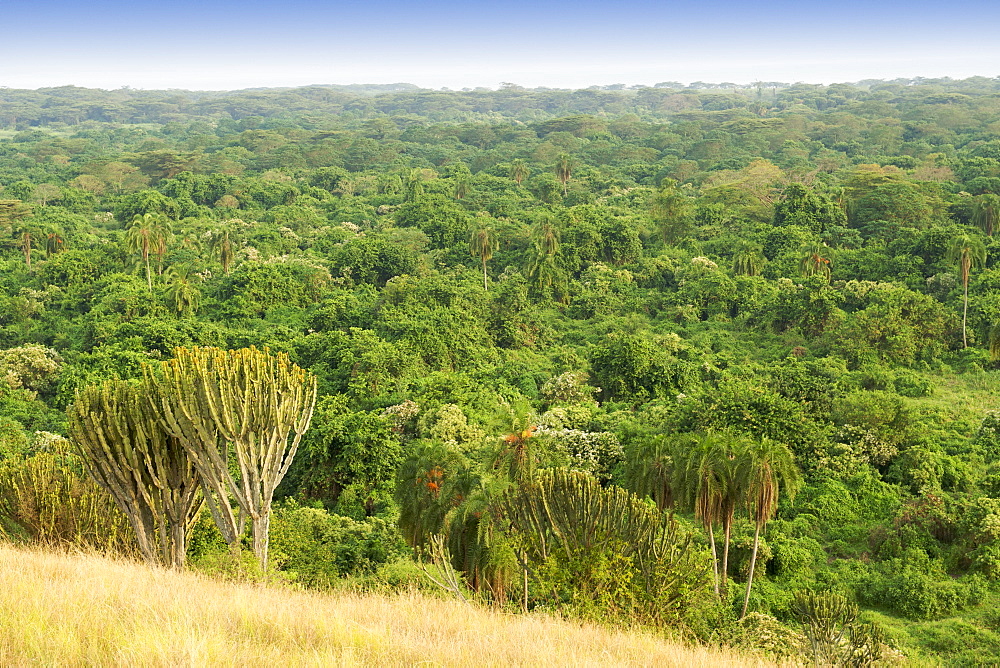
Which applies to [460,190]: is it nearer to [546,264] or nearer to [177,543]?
[546,264]

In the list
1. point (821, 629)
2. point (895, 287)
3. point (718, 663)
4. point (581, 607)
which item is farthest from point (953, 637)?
point (895, 287)

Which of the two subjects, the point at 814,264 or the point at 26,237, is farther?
the point at 26,237

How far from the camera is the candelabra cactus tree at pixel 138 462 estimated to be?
13898 millimetres

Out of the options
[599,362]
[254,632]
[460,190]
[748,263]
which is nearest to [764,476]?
[254,632]

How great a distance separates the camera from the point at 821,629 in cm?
1385

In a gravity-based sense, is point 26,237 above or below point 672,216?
below

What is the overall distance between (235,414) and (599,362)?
2333 cm

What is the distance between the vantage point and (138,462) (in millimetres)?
14133

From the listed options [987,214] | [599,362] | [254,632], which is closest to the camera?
[254,632]

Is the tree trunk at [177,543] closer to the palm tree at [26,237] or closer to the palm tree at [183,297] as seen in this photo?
the palm tree at [183,297]

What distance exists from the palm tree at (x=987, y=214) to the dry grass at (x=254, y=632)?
5089cm

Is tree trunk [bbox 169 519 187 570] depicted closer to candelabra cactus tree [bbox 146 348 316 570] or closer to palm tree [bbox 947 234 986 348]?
candelabra cactus tree [bbox 146 348 316 570]

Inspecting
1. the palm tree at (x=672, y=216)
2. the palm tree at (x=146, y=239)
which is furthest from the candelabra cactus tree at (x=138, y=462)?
the palm tree at (x=672, y=216)

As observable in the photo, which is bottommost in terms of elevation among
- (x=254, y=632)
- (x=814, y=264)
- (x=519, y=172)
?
(x=814, y=264)
